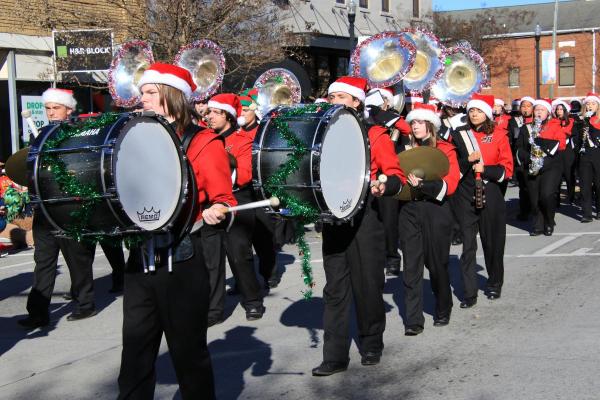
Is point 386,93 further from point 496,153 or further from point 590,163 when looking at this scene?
point 590,163

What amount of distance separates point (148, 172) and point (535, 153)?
36.1 ft

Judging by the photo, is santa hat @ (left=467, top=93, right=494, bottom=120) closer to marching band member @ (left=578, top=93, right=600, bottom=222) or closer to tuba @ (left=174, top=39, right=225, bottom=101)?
tuba @ (left=174, top=39, right=225, bottom=101)

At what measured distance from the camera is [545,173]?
14.7 m

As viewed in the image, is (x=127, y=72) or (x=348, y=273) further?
(x=127, y=72)

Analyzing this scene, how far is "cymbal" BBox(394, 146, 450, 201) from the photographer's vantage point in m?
7.24

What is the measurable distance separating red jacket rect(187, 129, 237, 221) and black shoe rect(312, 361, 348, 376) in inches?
78.9

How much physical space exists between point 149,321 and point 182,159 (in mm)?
797

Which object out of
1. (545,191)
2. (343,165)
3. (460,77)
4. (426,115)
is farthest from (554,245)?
(343,165)

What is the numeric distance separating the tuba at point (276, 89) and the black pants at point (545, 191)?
4.01 meters

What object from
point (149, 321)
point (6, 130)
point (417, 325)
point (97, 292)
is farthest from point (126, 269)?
point (6, 130)

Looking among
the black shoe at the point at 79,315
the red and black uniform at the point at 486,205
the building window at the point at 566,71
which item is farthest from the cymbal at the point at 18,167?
the building window at the point at 566,71

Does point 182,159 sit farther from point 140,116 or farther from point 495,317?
point 495,317

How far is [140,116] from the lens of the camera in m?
4.34

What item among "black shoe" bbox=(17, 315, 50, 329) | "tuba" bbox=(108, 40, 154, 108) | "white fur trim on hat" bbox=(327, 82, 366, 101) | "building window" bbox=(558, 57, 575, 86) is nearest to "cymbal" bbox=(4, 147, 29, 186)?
"black shoe" bbox=(17, 315, 50, 329)
